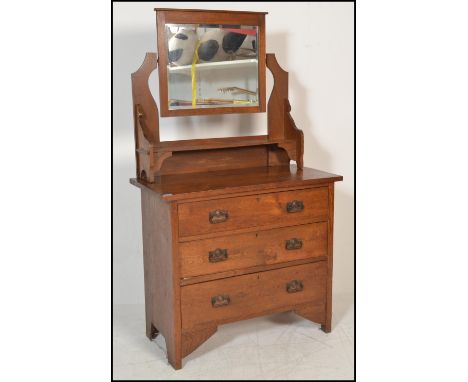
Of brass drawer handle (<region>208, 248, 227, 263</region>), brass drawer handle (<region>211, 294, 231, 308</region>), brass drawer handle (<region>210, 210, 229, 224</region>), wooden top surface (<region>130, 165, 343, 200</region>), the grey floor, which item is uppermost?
wooden top surface (<region>130, 165, 343, 200</region>)

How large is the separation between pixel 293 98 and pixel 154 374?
1.91 metres

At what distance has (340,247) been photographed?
4.50m

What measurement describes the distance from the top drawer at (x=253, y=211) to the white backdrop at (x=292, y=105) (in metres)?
0.74

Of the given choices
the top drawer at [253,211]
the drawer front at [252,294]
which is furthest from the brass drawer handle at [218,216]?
the drawer front at [252,294]

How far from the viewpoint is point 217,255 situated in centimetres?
336

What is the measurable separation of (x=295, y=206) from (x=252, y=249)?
335mm

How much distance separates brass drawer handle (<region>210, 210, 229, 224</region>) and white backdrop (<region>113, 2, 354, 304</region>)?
82cm

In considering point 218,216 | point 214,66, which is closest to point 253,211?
point 218,216

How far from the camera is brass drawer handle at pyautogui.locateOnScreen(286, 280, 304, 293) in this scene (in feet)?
11.9

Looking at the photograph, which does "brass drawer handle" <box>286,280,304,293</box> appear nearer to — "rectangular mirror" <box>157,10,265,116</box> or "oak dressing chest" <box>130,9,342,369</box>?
"oak dressing chest" <box>130,9,342,369</box>

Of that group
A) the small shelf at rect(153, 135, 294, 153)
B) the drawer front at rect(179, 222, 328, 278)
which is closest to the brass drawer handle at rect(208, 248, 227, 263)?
the drawer front at rect(179, 222, 328, 278)
